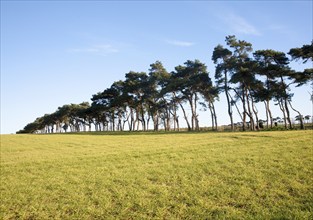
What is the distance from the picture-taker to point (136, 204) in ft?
35.3

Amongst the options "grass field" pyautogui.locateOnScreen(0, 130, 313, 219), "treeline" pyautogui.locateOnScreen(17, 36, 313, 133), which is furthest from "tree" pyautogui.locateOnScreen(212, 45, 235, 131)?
"grass field" pyautogui.locateOnScreen(0, 130, 313, 219)

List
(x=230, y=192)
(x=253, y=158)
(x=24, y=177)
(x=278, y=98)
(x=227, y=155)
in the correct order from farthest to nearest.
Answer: (x=278, y=98) → (x=227, y=155) → (x=253, y=158) → (x=24, y=177) → (x=230, y=192)

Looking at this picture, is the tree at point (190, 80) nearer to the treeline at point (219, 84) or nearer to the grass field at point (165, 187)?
the treeline at point (219, 84)

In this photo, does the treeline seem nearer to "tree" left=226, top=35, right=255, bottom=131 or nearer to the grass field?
"tree" left=226, top=35, right=255, bottom=131

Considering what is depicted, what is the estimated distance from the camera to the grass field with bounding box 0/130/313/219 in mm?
9953

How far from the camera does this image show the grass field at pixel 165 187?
995cm

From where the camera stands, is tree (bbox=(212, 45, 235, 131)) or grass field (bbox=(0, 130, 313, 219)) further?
tree (bbox=(212, 45, 235, 131))

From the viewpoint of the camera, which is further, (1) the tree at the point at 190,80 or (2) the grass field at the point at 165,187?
(1) the tree at the point at 190,80

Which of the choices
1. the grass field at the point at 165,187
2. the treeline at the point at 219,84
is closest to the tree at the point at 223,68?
the treeline at the point at 219,84

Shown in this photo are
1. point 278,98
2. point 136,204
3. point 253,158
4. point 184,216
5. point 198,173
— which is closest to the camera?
point 184,216

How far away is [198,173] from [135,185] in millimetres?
3898

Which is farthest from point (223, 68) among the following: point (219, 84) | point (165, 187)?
point (165, 187)

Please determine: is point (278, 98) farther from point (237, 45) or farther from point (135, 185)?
point (135, 185)

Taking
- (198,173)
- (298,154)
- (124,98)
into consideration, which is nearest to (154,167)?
(198,173)
